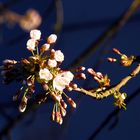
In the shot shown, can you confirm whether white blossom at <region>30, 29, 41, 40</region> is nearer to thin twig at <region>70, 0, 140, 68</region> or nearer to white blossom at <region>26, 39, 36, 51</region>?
white blossom at <region>26, 39, 36, 51</region>

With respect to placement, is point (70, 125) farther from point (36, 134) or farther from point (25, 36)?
point (25, 36)

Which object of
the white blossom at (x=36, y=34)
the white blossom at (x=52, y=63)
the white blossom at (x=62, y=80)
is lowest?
the white blossom at (x=62, y=80)

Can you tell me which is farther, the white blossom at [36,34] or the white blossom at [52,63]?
the white blossom at [36,34]

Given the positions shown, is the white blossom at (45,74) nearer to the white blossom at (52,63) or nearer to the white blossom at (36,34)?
the white blossom at (52,63)

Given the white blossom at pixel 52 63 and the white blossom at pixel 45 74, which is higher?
the white blossom at pixel 52 63

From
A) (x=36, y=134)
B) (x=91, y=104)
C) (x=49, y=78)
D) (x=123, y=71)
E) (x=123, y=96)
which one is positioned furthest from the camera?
(x=36, y=134)

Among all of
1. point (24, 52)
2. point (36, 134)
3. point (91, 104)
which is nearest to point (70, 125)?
point (91, 104)

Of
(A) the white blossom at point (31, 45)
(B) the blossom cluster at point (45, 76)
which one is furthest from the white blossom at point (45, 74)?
(A) the white blossom at point (31, 45)

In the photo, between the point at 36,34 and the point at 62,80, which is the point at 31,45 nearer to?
the point at 36,34

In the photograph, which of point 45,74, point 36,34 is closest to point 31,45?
point 36,34
